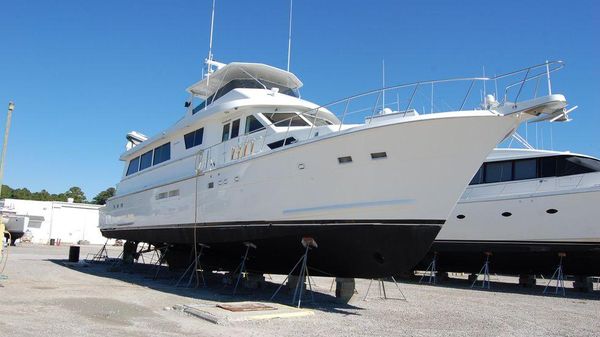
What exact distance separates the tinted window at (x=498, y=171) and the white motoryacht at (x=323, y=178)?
6589 millimetres

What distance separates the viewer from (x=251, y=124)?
10742 mm

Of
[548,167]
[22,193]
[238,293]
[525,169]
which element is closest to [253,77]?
[238,293]

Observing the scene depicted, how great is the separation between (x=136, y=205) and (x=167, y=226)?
2477 millimetres

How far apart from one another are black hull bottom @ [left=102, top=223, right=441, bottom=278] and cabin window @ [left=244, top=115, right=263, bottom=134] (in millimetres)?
2134

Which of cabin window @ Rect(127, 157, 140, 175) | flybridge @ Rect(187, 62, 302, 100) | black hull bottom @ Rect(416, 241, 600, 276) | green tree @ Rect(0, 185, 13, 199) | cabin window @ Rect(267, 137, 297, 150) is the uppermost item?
green tree @ Rect(0, 185, 13, 199)

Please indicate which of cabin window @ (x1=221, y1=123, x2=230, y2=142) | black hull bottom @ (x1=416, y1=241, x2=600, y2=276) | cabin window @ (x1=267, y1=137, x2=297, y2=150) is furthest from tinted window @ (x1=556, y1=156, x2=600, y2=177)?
cabin window @ (x1=221, y1=123, x2=230, y2=142)

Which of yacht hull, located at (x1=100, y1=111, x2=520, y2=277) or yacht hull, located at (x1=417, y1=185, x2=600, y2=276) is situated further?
yacht hull, located at (x1=417, y1=185, x2=600, y2=276)

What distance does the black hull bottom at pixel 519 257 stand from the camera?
1376 cm

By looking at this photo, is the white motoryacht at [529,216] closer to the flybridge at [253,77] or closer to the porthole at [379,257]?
the flybridge at [253,77]

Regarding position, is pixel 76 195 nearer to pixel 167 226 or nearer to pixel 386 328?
pixel 167 226

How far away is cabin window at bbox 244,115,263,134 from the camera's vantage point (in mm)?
10586

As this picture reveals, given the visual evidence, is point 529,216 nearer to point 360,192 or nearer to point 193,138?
point 360,192

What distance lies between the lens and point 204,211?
1084 cm

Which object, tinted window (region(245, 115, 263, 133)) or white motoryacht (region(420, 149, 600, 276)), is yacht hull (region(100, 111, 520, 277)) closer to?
tinted window (region(245, 115, 263, 133))
